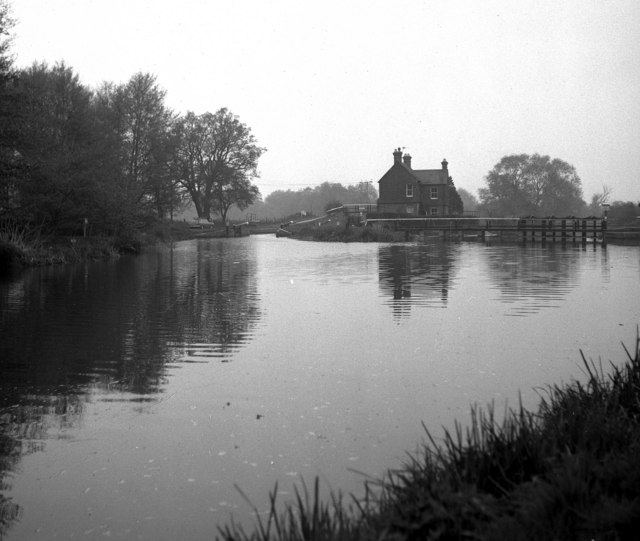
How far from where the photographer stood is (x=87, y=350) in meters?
9.27

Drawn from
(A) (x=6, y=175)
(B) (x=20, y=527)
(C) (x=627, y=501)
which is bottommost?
(B) (x=20, y=527)

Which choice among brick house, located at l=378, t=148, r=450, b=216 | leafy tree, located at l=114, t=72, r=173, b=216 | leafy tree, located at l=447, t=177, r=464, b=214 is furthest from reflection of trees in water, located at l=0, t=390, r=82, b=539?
leafy tree, located at l=447, t=177, r=464, b=214

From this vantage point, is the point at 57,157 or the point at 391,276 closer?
the point at 391,276

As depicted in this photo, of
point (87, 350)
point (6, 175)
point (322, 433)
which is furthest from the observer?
point (6, 175)

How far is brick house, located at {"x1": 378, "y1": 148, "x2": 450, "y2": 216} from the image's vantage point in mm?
73000

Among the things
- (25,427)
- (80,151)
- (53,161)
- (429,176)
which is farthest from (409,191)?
(25,427)

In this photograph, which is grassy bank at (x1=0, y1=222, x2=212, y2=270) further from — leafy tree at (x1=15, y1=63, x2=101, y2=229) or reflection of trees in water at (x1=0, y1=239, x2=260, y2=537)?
reflection of trees in water at (x1=0, y1=239, x2=260, y2=537)

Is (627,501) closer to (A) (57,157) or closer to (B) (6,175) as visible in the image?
(B) (6,175)

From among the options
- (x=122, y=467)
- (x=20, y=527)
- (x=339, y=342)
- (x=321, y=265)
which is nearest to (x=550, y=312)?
(x=339, y=342)

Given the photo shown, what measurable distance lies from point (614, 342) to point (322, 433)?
18.3ft

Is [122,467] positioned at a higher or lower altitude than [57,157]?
lower

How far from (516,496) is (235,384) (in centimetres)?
447

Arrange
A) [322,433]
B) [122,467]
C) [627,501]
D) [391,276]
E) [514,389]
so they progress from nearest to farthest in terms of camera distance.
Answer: [627,501] → [122,467] → [322,433] → [514,389] → [391,276]

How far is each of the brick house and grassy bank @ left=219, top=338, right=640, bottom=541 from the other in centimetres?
6780
